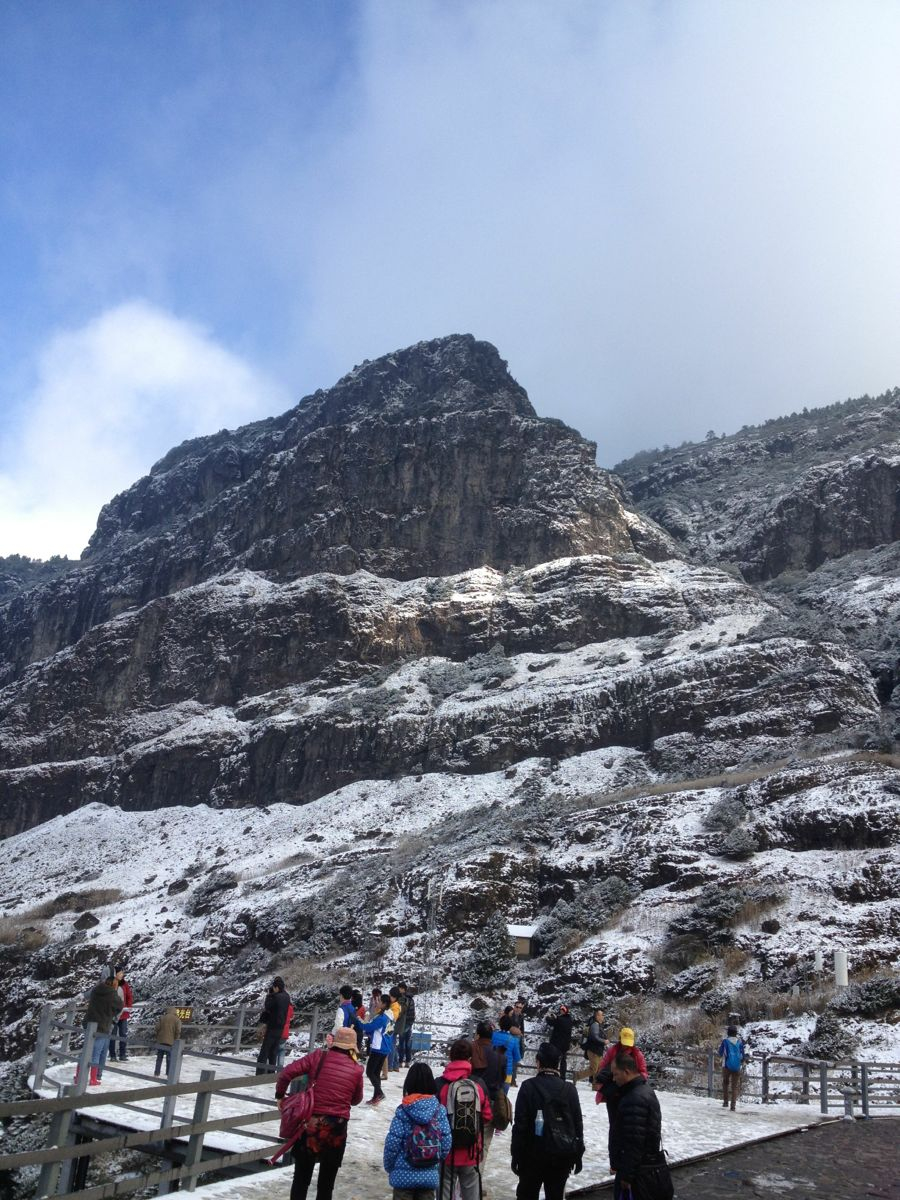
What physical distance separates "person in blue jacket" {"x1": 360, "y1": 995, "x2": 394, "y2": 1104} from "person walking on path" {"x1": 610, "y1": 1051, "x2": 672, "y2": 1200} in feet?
25.7

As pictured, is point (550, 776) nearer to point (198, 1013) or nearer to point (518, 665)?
point (518, 665)

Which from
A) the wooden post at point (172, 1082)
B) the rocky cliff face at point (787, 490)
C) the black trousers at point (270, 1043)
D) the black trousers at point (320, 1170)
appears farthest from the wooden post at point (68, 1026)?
the rocky cliff face at point (787, 490)

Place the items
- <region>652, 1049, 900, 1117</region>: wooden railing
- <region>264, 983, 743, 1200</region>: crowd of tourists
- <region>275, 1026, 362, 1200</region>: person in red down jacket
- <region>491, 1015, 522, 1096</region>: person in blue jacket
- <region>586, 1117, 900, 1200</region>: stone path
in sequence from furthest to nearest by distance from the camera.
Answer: <region>652, 1049, 900, 1117</region>: wooden railing → <region>491, 1015, 522, 1096</region>: person in blue jacket → <region>586, 1117, 900, 1200</region>: stone path → <region>275, 1026, 362, 1200</region>: person in red down jacket → <region>264, 983, 743, 1200</region>: crowd of tourists

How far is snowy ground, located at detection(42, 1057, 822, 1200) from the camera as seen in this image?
28.4 ft

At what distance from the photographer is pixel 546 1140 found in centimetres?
670

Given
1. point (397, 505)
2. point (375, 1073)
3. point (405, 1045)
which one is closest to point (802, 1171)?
point (375, 1073)

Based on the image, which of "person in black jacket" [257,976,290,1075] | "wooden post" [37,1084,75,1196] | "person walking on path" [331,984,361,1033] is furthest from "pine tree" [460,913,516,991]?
"wooden post" [37,1084,75,1196]

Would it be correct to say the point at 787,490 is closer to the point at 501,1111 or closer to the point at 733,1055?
the point at 733,1055

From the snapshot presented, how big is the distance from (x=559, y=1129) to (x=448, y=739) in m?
65.8

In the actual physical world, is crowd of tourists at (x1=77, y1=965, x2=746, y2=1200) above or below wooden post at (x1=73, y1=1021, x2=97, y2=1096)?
above

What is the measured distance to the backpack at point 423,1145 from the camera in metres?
6.39

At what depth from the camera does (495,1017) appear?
29203mm

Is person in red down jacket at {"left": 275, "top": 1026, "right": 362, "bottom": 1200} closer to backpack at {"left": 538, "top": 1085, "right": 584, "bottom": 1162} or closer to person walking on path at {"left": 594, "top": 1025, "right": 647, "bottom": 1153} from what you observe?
backpack at {"left": 538, "top": 1085, "right": 584, "bottom": 1162}

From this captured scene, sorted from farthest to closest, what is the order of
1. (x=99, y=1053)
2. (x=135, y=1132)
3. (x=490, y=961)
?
(x=490, y=961) < (x=99, y=1053) < (x=135, y=1132)
